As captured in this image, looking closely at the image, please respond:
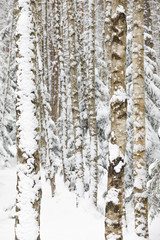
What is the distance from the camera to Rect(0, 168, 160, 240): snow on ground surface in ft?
24.6

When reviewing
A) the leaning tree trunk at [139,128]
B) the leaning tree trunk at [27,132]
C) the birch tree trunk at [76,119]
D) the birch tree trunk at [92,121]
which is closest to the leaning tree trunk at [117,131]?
the leaning tree trunk at [27,132]

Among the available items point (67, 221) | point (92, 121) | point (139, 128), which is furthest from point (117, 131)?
point (92, 121)

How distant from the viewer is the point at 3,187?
49.7 feet

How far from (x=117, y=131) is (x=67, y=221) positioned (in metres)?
6.13

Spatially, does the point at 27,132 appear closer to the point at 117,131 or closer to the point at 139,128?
the point at 117,131

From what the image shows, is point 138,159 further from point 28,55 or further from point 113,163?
point 28,55

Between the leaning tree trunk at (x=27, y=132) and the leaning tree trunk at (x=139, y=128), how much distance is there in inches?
107

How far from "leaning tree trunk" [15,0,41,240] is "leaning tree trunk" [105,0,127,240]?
4.02 feet

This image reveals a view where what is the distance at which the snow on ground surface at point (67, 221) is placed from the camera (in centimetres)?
750

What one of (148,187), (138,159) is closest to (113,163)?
(138,159)

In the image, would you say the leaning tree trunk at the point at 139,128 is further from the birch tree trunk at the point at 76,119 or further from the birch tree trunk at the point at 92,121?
the birch tree trunk at the point at 76,119

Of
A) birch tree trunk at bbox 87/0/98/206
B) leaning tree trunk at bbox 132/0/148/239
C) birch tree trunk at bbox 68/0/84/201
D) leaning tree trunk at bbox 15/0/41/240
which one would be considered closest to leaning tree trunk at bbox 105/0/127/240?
leaning tree trunk at bbox 15/0/41/240

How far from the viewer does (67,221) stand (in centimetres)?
901

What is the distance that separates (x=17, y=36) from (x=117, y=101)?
210cm
